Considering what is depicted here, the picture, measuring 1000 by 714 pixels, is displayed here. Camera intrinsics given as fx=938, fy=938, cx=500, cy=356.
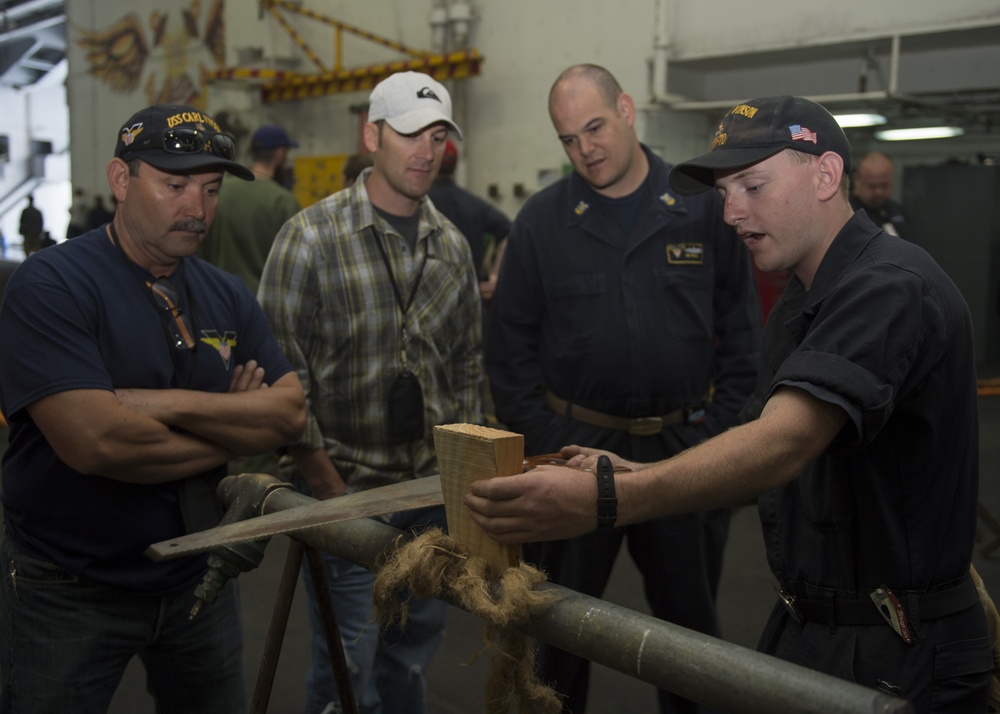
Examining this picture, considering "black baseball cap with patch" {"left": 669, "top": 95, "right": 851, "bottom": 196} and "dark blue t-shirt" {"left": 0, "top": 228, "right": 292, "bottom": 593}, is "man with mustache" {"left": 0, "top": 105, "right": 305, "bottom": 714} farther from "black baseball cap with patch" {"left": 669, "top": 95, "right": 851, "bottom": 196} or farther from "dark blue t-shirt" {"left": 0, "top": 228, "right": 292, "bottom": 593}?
"black baseball cap with patch" {"left": 669, "top": 95, "right": 851, "bottom": 196}

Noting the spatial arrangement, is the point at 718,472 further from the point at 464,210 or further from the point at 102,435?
the point at 464,210

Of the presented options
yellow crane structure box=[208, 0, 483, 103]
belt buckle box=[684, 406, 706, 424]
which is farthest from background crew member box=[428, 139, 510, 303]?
yellow crane structure box=[208, 0, 483, 103]

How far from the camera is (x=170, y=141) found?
216 centimetres

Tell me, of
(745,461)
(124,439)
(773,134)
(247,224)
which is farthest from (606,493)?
(247,224)

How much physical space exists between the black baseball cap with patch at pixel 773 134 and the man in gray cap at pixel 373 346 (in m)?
1.34

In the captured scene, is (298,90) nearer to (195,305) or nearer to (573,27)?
(573,27)

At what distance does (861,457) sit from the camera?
5.51 ft

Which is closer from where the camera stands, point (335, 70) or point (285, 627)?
point (285, 627)

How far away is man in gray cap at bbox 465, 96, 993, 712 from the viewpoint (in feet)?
4.84

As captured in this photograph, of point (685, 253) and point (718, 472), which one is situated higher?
point (685, 253)

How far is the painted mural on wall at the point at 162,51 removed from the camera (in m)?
13.0

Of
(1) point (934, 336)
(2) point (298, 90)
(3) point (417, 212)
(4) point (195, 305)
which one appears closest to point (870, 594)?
(1) point (934, 336)

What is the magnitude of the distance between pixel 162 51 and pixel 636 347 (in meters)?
13.1

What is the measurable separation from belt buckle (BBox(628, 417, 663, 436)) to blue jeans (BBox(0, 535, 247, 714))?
4.39ft
